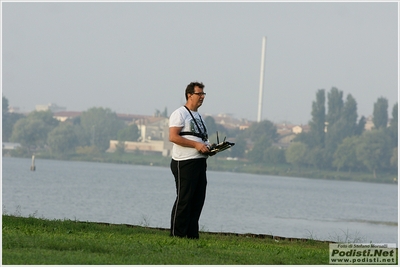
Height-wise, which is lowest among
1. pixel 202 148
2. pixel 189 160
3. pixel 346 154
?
pixel 346 154

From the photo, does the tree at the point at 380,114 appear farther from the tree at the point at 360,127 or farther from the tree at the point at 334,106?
the tree at the point at 334,106

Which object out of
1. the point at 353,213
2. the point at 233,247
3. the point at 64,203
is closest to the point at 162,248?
the point at 233,247

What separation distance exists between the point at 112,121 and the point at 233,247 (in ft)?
581

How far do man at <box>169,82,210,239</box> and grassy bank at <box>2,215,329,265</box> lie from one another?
296 millimetres

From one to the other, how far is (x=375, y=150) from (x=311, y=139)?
487 inches

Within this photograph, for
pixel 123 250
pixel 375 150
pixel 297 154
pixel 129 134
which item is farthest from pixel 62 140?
pixel 123 250

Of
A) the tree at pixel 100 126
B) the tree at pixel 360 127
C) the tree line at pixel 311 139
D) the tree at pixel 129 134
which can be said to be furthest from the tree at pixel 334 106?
the tree at pixel 100 126

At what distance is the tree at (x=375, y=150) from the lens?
14450cm

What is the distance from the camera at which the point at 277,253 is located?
854 cm

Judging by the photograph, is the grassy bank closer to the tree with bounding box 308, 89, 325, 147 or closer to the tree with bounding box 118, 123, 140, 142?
the tree with bounding box 308, 89, 325, 147

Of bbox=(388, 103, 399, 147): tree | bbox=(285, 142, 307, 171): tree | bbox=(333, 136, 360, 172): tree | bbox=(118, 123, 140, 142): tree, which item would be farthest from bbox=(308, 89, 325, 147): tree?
bbox=(118, 123, 140, 142): tree

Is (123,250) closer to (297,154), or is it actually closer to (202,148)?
(202,148)

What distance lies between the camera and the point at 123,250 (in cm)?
794

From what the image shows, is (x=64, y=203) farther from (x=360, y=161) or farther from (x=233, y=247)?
(x=360, y=161)
